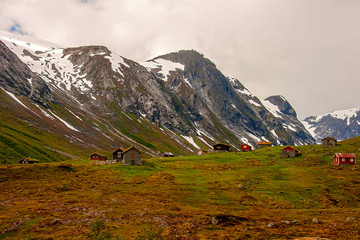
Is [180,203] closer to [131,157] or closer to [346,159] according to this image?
[131,157]

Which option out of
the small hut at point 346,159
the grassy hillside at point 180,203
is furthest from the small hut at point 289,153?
the small hut at point 346,159

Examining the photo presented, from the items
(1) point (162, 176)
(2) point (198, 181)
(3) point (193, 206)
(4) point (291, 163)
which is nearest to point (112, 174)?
(1) point (162, 176)

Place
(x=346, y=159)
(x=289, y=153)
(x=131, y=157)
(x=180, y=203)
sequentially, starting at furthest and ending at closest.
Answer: (x=289, y=153) → (x=131, y=157) → (x=346, y=159) → (x=180, y=203)

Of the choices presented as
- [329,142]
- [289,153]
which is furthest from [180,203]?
[329,142]

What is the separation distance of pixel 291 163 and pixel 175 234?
7444 cm

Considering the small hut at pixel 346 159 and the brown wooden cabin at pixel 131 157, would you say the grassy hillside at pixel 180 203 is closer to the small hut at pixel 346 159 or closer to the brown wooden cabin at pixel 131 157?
the small hut at pixel 346 159

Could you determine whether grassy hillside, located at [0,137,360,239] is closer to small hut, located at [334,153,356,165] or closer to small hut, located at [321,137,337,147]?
small hut, located at [334,153,356,165]

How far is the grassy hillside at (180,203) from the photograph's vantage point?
2970cm

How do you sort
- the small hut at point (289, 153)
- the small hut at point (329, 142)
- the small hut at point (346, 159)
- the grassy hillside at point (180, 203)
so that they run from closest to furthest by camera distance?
the grassy hillside at point (180, 203)
the small hut at point (346, 159)
the small hut at point (289, 153)
the small hut at point (329, 142)

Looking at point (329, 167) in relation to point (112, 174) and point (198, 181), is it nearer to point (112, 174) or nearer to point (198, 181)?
point (198, 181)

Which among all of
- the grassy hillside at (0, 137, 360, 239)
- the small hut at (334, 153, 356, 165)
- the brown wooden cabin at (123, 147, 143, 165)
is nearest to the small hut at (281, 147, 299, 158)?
the grassy hillside at (0, 137, 360, 239)

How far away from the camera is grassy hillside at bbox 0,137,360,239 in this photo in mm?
29703

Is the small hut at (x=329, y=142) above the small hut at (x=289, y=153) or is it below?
above

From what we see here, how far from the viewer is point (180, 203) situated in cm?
4619
